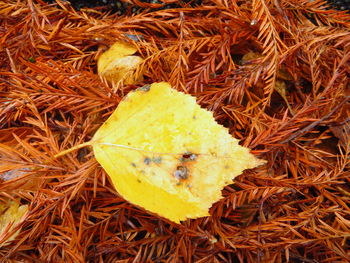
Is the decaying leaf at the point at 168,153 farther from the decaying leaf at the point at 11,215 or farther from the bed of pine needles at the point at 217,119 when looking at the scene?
the decaying leaf at the point at 11,215

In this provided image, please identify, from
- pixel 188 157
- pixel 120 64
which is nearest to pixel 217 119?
pixel 188 157

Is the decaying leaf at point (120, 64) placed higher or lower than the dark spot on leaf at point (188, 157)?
higher

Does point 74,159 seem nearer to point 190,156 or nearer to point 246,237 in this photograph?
point 190,156

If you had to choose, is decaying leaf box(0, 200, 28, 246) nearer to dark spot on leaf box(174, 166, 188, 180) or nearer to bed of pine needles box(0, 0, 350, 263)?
bed of pine needles box(0, 0, 350, 263)

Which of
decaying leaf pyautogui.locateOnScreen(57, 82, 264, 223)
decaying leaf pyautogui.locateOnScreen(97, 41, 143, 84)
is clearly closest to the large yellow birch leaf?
decaying leaf pyautogui.locateOnScreen(57, 82, 264, 223)

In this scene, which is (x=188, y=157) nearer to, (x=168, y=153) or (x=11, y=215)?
(x=168, y=153)

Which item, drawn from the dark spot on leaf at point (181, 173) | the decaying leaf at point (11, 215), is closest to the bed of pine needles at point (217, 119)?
the decaying leaf at point (11, 215)
